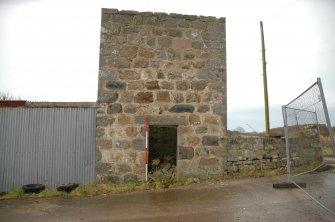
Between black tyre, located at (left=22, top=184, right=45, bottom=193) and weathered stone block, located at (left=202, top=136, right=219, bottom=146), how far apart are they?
14.1ft

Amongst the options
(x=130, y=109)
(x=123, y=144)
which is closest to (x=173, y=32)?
(x=130, y=109)

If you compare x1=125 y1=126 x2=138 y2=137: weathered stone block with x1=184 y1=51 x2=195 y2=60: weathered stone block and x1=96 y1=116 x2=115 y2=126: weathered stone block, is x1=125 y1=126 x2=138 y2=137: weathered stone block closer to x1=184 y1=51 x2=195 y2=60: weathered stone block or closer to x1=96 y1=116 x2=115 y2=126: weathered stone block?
x1=96 y1=116 x2=115 y2=126: weathered stone block

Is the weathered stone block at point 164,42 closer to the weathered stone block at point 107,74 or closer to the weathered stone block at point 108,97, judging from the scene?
the weathered stone block at point 107,74

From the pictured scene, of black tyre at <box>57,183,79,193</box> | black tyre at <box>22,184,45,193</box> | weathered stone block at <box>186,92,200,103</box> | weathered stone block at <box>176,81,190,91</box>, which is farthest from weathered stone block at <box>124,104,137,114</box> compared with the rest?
black tyre at <box>22,184,45,193</box>

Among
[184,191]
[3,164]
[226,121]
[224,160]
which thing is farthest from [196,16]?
[3,164]

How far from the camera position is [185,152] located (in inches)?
322

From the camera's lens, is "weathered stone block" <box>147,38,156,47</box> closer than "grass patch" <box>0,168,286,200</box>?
No

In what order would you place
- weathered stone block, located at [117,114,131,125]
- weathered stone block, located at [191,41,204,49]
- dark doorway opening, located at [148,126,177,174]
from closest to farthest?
weathered stone block, located at [117,114,131,125], weathered stone block, located at [191,41,204,49], dark doorway opening, located at [148,126,177,174]

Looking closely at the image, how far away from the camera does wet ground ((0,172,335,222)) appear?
489 centimetres

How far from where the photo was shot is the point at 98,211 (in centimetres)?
555

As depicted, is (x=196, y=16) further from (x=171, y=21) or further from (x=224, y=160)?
(x=224, y=160)

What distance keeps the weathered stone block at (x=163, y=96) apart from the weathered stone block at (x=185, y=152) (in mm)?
1337

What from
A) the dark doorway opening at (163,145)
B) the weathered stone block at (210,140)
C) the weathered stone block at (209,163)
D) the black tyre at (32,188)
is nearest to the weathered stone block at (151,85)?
the weathered stone block at (210,140)

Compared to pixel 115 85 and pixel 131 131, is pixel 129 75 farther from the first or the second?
pixel 131 131
